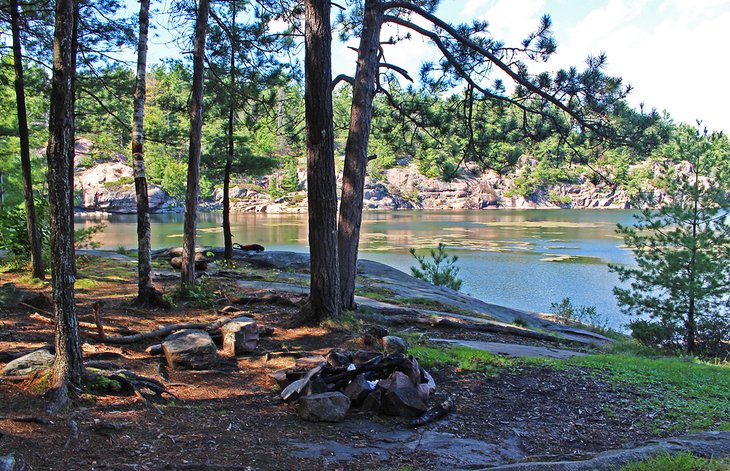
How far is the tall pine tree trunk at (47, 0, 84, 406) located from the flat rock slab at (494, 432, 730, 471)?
318 cm

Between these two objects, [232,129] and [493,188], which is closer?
[232,129]

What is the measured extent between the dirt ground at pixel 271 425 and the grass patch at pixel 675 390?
23cm

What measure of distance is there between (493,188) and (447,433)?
86.4 meters

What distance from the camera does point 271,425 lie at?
13.4ft

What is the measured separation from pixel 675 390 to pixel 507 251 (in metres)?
26.3

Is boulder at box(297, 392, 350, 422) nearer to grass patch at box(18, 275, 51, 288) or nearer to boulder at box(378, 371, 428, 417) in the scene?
boulder at box(378, 371, 428, 417)

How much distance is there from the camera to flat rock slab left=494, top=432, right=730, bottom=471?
10.4 feet

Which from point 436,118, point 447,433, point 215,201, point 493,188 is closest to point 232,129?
point 436,118

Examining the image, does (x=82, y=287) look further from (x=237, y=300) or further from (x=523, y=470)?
(x=523, y=470)

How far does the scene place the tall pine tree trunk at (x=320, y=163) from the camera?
23.0 ft

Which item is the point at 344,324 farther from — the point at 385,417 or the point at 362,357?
the point at 385,417

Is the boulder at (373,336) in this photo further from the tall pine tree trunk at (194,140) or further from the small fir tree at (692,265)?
the small fir tree at (692,265)

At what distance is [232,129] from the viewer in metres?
16.2

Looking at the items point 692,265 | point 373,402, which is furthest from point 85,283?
point 692,265
